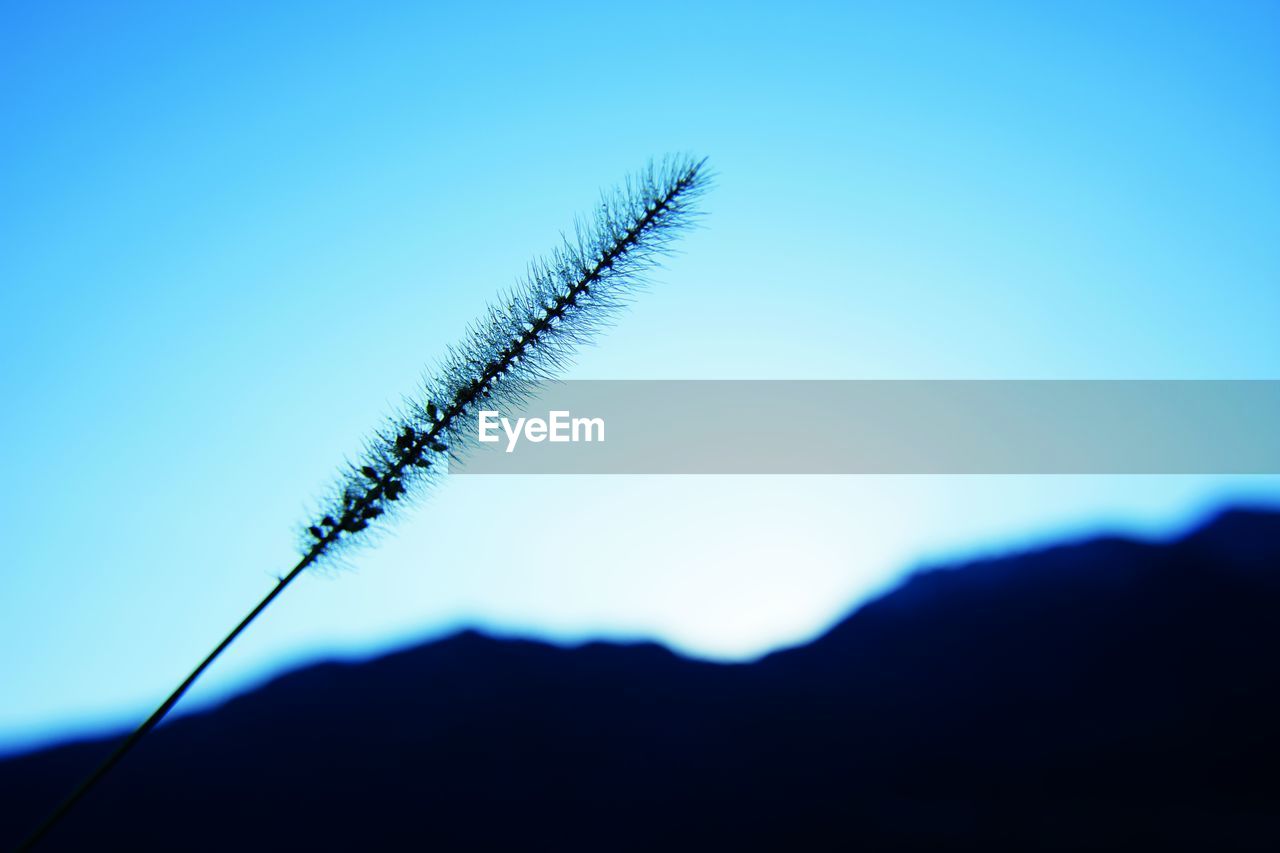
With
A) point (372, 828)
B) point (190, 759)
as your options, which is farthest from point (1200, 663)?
point (190, 759)

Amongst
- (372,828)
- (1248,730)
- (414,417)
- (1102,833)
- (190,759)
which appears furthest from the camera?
(190,759)

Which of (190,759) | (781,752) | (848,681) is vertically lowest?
(190,759)

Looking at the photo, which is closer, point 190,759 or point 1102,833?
point 1102,833

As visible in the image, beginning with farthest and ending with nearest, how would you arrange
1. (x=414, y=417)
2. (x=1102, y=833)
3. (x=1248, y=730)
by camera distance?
(x=1248, y=730) → (x=1102, y=833) → (x=414, y=417)

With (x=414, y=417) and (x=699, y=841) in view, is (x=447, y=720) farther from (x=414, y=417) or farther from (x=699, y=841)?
(x=414, y=417)

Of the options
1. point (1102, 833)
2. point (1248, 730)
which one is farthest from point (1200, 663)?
point (1102, 833)

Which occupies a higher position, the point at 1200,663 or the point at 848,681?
the point at 1200,663

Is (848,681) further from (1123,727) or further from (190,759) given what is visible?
(190,759)
